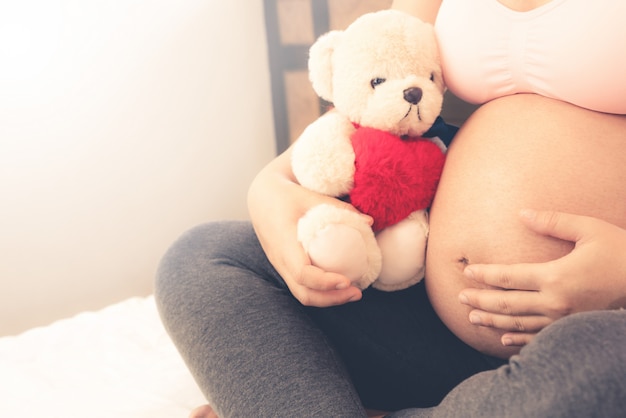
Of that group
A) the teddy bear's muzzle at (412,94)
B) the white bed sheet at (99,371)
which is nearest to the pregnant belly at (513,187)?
the teddy bear's muzzle at (412,94)

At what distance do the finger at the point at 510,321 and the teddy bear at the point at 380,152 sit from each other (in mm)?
110

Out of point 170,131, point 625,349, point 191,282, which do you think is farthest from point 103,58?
point 625,349

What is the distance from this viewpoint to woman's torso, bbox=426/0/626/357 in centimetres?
62

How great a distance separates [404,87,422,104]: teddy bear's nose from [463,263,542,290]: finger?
219 mm

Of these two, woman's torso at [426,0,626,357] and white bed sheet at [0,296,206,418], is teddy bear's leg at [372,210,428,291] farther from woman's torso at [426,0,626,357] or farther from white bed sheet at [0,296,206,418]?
white bed sheet at [0,296,206,418]

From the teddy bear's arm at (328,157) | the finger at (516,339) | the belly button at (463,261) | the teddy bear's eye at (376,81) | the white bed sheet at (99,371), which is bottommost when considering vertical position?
the white bed sheet at (99,371)

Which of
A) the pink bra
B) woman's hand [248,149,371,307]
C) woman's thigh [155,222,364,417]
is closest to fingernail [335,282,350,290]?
woman's hand [248,149,371,307]

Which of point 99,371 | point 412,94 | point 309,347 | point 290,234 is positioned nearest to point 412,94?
point 412,94

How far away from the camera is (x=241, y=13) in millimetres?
1706

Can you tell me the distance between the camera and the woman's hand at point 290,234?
637 millimetres

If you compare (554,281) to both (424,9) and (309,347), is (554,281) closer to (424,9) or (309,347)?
(309,347)

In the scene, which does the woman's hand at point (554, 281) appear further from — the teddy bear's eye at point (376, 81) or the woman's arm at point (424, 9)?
the woman's arm at point (424, 9)

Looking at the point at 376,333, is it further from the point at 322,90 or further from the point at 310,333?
the point at 322,90

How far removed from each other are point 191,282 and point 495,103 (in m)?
0.50
